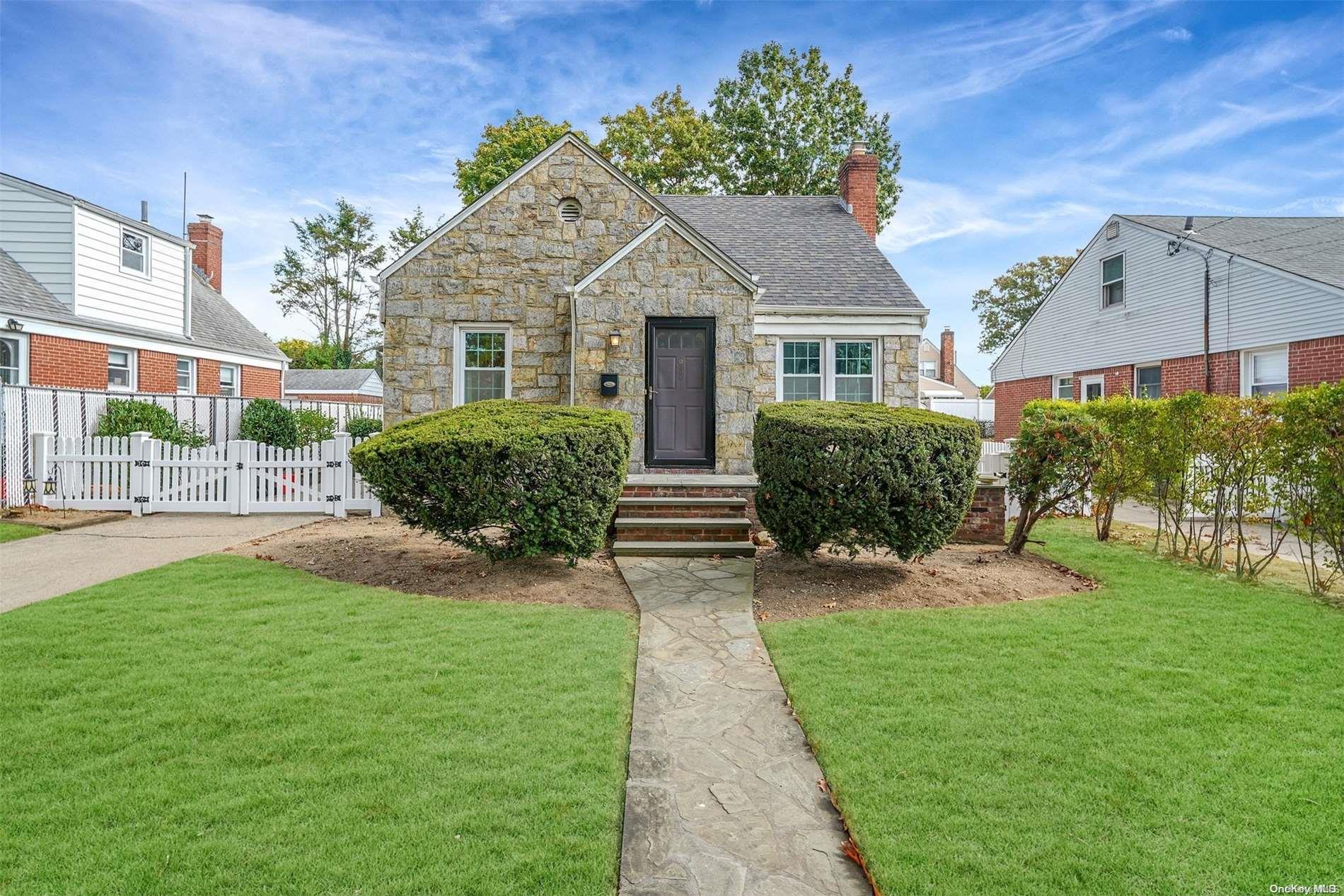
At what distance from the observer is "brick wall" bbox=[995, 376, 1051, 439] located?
63.9 ft

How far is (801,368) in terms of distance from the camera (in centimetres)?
1095

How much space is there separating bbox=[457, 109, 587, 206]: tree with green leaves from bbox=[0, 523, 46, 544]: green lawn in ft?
55.7

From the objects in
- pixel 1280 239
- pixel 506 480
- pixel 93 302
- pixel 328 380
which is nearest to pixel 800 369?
pixel 506 480

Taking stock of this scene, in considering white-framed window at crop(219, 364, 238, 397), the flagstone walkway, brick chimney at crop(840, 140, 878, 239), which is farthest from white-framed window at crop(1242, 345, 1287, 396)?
white-framed window at crop(219, 364, 238, 397)

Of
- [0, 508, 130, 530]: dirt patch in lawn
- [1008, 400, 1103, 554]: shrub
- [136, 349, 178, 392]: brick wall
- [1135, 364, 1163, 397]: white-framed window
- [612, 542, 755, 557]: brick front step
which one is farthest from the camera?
[1135, 364, 1163, 397]: white-framed window

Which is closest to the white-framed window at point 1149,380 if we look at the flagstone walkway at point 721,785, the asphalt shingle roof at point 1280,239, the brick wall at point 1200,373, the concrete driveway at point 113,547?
the brick wall at point 1200,373

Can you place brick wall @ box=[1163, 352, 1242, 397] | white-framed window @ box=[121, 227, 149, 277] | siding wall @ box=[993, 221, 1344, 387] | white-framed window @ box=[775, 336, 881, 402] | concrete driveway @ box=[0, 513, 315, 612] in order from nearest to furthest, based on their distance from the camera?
concrete driveway @ box=[0, 513, 315, 612] → white-framed window @ box=[775, 336, 881, 402] → siding wall @ box=[993, 221, 1344, 387] → brick wall @ box=[1163, 352, 1242, 397] → white-framed window @ box=[121, 227, 149, 277]

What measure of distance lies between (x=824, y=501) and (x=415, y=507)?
3.74 m

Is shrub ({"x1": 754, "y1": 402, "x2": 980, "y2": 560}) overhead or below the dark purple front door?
below

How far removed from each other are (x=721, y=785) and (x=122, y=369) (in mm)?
17810

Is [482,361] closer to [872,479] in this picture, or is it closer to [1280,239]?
[872,479]

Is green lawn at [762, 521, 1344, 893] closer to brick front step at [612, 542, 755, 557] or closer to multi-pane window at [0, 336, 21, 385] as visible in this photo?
brick front step at [612, 542, 755, 557]

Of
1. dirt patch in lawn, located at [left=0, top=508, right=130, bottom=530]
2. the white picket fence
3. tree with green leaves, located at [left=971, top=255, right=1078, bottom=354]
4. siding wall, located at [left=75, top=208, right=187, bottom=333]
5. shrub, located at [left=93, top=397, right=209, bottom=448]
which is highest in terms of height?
tree with green leaves, located at [left=971, top=255, right=1078, bottom=354]

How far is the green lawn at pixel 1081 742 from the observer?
2268 millimetres
